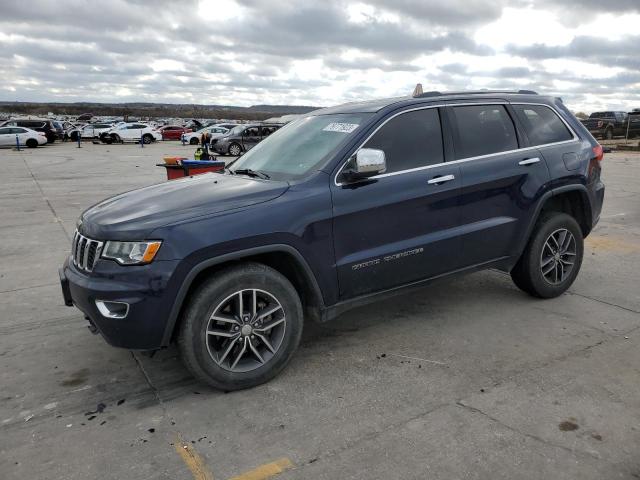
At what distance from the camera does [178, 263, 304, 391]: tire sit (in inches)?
129

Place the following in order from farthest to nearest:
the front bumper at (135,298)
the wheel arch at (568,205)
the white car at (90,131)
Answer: the white car at (90,131)
the wheel arch at (568,205)
the front bumper at (135,298)

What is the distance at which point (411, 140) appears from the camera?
4.09 metres

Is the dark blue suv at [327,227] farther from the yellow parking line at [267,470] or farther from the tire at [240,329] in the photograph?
the yellow parking line at [267,470]

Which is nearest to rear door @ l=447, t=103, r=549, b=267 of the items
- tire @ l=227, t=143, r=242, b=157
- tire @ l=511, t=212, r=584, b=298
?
tire @ l=511, t=212, r=584, b=298

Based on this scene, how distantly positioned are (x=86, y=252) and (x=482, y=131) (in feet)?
10.3

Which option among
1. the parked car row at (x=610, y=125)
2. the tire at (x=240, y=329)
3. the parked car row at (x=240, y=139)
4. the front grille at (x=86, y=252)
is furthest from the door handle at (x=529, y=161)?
the parked car row at (x=610, y=125)

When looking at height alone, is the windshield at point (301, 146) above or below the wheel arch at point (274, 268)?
above

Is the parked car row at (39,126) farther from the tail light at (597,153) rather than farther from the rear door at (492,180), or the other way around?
the tail light at (597,153)

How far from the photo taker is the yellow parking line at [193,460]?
267cm

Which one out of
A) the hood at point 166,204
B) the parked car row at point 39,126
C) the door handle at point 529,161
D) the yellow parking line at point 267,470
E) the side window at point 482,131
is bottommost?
the yellow parking line at point 267,470

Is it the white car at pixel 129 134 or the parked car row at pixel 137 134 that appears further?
the white car at pixel 129 134

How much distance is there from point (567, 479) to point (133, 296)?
8.00ft

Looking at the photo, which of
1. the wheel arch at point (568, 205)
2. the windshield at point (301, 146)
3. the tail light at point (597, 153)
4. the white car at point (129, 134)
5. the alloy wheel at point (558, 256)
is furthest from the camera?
the white car at point (129, 134)

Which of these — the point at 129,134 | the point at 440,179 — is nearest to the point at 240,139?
the point at 129,134
